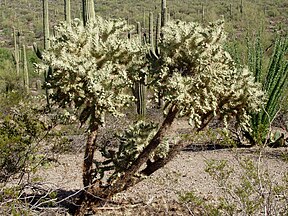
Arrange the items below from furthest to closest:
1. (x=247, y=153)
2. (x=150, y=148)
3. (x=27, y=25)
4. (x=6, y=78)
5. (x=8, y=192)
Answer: (x=27, y=25)
(x=6, y=78)
(x=247, y=153)
(x=150, y=148)
(x=8, y=192)

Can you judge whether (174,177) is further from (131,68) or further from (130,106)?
(131,68)

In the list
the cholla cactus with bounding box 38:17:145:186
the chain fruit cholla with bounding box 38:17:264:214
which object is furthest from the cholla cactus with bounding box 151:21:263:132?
the cholla cactus with bounding box 38:17:145:186

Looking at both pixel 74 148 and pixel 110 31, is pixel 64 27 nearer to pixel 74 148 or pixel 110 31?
pixel 110 31

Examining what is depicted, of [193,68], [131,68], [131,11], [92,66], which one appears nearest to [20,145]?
[92,66]

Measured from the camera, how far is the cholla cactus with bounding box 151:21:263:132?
201 inches

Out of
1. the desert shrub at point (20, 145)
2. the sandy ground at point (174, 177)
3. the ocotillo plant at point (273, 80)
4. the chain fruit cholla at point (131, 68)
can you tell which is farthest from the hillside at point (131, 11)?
the chain fruit cholla at point (131, 68)

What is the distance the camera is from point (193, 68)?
5.22 meters

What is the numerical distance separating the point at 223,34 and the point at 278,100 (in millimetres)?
6020

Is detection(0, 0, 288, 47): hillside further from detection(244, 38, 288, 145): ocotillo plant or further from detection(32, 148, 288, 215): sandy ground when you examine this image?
detection(32, 148, 288, 215): sandy ground

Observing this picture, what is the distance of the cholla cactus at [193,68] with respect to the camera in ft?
16.8

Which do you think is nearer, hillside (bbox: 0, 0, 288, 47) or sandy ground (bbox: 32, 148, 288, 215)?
sandy ground (bbox: 32, 148, 288, 215)

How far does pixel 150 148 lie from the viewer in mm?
5613

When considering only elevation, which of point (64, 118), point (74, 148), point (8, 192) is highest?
point (64, 118)

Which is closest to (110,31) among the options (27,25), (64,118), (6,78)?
(64,118)
